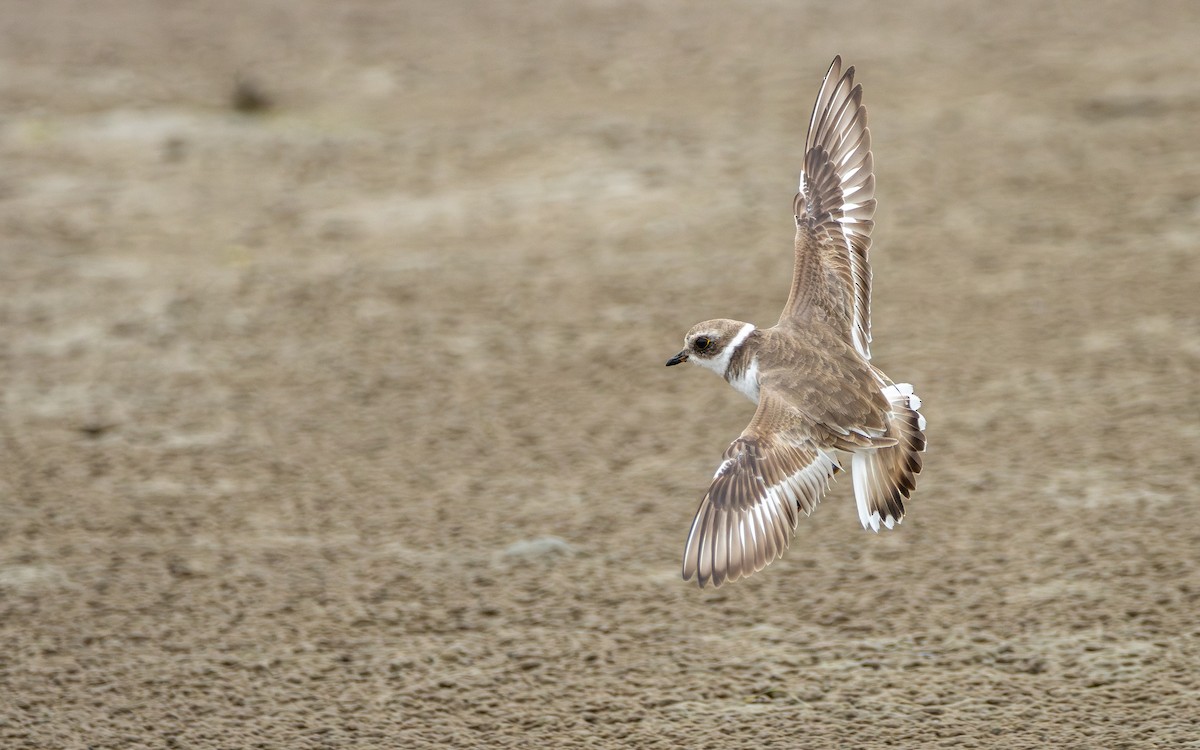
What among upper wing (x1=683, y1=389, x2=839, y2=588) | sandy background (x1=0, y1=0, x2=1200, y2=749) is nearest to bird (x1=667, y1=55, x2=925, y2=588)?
upper wing (x1=683, y1=389, x2=839, y2=588)

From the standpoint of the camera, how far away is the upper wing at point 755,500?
13.1ft

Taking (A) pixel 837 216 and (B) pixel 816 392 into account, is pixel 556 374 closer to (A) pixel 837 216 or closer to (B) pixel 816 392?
(A) pixel 837 216

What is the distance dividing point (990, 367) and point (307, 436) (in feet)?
10.7

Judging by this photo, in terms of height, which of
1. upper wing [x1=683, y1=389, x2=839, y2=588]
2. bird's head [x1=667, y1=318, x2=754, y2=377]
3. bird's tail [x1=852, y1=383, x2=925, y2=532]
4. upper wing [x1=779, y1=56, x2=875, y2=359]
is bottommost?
upper wing [x1=683, y1=389, x2=839, y2=588]

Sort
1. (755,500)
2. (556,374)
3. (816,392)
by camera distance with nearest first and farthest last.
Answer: (755,500) < (816,392) < (556,374)

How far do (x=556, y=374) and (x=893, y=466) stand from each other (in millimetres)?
3202

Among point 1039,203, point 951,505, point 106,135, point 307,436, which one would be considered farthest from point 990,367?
point 106,135

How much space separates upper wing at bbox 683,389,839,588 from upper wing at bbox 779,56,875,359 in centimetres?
65

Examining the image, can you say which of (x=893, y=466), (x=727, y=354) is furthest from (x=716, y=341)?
(x=893, y=466)

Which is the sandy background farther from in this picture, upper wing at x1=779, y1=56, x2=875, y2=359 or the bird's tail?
upper wing at x1=779, y1=56, x2=875, y2=359

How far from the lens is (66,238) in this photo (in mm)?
9086

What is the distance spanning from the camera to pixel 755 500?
13.3 feet

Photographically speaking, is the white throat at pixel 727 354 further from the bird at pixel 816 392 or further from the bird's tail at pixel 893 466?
the bird's tail at pixel 893 466

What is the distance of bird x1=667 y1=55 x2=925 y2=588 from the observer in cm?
404
